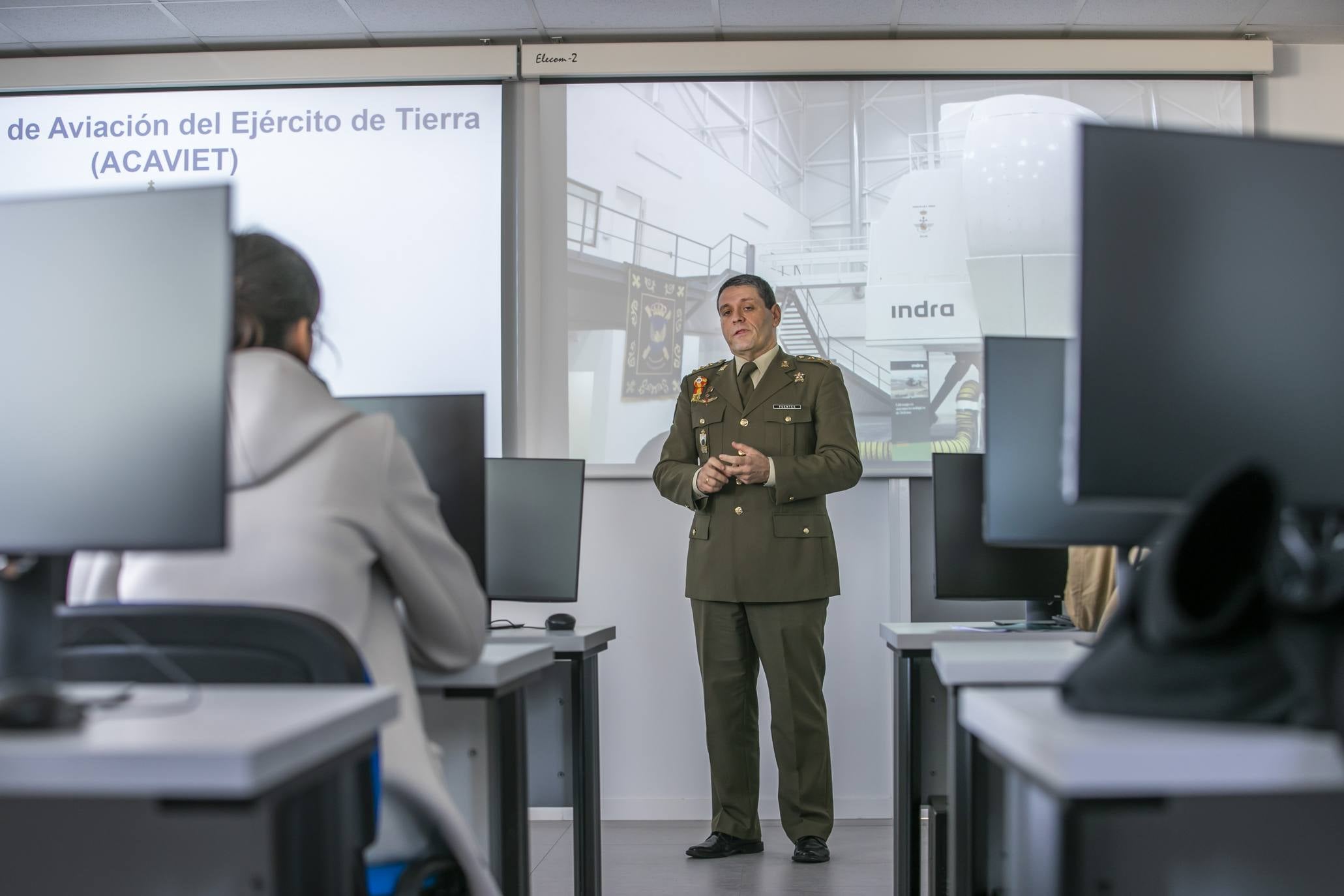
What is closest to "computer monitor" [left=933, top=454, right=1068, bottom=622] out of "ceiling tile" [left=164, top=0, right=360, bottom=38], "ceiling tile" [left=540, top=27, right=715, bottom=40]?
"ceiling tile" [left=540, top=27, right=715, bottom=40]

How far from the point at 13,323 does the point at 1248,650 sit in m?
1.16

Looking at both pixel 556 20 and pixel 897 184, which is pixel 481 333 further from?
pixel 897 184

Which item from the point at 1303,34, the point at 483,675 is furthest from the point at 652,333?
the point at 1303,34

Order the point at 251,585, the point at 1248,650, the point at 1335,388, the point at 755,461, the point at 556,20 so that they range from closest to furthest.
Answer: the point at 1248,650, the point at 1335,388, the point at 251,585, the point at 755,461, the point at 556,20

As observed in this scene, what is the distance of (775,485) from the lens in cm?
319

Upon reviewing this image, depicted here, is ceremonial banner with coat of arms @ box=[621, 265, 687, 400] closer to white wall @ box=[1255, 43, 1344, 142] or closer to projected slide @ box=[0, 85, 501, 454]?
projected slide @ box=[0, 85, 501, 454]

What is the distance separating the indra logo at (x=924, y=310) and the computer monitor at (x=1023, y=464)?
1968mm

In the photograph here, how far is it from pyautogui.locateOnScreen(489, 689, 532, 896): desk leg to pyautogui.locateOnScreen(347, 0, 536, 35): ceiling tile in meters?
2.73

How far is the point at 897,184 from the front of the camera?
3957 millimetres

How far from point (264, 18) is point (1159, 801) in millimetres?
3914

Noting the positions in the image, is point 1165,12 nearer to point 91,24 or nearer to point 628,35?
point 628,35

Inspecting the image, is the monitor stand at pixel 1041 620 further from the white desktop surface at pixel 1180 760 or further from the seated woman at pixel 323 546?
the white desktop surface at pixel 1180 760

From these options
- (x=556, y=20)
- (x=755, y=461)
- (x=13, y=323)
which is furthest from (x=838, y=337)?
(x=13, y=323)

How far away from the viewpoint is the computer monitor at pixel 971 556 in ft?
7.89
